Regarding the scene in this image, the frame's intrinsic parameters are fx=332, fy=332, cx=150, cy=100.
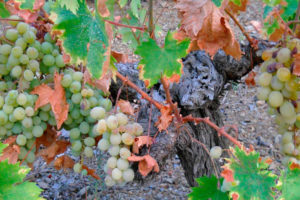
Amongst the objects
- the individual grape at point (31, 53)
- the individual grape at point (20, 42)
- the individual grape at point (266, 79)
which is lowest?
the individual grape at point (266, 79)

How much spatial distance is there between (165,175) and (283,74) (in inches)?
56.1

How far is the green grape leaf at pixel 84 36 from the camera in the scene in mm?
779

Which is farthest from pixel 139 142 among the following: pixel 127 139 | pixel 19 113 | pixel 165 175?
pixel 165 175

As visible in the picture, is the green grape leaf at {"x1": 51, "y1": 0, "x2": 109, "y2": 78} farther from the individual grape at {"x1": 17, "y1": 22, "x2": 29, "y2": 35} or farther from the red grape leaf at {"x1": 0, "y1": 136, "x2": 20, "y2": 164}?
the red grape leaf at {"x1": 0, "y1": 136, "x2": 20, "y2": 164}

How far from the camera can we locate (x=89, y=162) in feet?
6.88

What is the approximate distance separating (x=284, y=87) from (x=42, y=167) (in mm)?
1701

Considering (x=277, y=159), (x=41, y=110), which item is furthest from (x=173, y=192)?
(x=41, y=110)

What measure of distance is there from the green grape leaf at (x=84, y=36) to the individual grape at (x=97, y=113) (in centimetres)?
21

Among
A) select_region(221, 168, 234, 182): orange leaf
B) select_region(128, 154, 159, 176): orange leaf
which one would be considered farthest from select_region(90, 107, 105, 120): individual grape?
select_region(221, 168, 234, 182): orange leaf

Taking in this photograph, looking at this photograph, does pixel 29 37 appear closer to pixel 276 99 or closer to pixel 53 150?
pixel 53 150

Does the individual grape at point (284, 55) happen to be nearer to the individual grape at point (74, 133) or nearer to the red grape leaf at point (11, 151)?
the individual grape at point (74, 133)

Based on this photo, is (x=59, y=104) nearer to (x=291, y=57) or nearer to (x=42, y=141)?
(x=42, y=141)

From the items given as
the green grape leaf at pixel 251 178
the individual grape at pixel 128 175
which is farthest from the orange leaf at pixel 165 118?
the green grape leaf at pixel 251 178

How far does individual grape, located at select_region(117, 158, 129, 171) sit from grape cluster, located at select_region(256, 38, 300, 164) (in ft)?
1.36
